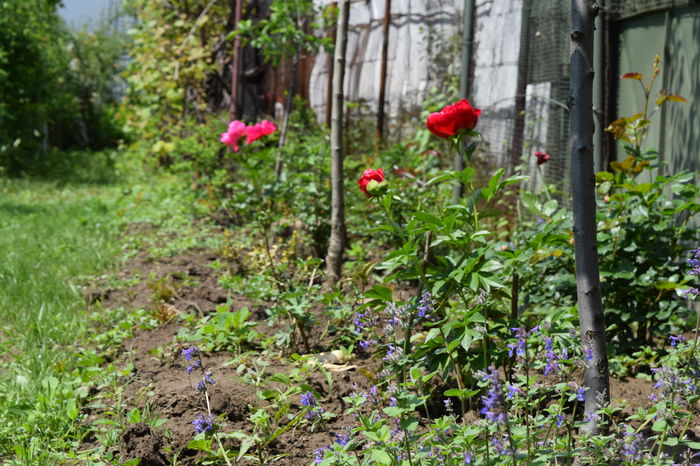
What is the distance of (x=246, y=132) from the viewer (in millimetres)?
4133

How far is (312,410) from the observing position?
1746mm

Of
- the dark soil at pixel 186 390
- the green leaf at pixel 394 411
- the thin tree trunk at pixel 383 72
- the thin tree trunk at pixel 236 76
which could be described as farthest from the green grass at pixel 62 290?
the thin tree trunk at pixel 383 72

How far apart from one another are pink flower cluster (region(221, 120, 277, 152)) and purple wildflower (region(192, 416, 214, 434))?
7.75 ft

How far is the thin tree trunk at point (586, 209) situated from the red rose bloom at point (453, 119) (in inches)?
12.6

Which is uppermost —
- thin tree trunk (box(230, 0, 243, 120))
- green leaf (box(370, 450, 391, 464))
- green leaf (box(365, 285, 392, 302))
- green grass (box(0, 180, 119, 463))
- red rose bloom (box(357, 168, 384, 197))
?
thin tree trunk (box(230, 0, 243, 120))

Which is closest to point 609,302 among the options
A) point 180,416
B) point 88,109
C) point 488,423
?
point 488,423

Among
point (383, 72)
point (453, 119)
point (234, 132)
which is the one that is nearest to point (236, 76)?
point (383, 72)

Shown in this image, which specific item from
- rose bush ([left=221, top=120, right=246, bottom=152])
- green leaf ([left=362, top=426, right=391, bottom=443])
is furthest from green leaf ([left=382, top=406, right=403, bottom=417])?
rose bush ([left=221, top=120, right=246, bottom=152])

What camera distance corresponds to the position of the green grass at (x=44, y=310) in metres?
2.27

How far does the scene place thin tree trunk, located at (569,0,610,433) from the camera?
1.73m

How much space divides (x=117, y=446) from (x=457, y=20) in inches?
202

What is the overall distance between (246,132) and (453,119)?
234cm

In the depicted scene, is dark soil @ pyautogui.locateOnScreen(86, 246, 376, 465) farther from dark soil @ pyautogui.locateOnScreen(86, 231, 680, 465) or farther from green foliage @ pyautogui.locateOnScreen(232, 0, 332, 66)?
green foliage @ pyautogui.locateOnScreen(232, 0, 332, 66)

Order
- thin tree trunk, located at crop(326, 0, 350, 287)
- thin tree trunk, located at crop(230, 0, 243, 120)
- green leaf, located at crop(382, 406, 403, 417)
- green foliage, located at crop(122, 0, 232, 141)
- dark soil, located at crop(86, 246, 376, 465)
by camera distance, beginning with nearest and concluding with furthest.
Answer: green leaf, located at crop(382, 406, 403, 417), dark soil, located at crop(86, 246, 376, 465), thin tree trunk, located at crop(326, 0, 350, 287), thin tree trunk, located at crop(230, 0, 243, 120), green foliage, located at crop(122, 0, 232, 141)
